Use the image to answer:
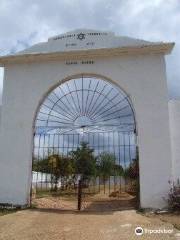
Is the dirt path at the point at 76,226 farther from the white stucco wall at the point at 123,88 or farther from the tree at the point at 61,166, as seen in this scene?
the tree at the point at 61,166

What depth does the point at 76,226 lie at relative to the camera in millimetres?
7512

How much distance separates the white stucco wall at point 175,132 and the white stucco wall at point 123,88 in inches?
7.6

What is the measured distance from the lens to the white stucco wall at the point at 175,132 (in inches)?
395

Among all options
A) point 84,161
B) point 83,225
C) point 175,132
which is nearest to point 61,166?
point 84,161

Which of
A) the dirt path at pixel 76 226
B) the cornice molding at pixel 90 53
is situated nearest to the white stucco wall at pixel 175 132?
the cornice molding at pixel 90 53

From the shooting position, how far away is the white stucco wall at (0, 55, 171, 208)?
33.0ft

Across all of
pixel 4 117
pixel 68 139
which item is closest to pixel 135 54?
pixel 68 139

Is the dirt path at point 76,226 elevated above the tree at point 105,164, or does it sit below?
below

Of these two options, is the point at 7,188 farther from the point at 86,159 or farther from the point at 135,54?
the point at 86,159

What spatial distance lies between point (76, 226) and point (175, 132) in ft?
14.5

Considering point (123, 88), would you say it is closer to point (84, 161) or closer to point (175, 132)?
point (175, 132)

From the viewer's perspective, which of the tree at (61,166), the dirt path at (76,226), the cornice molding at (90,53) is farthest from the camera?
the tree at (61,166)

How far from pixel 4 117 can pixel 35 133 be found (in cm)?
117

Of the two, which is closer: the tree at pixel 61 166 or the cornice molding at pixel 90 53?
the cornice molding at pixel 90 53
